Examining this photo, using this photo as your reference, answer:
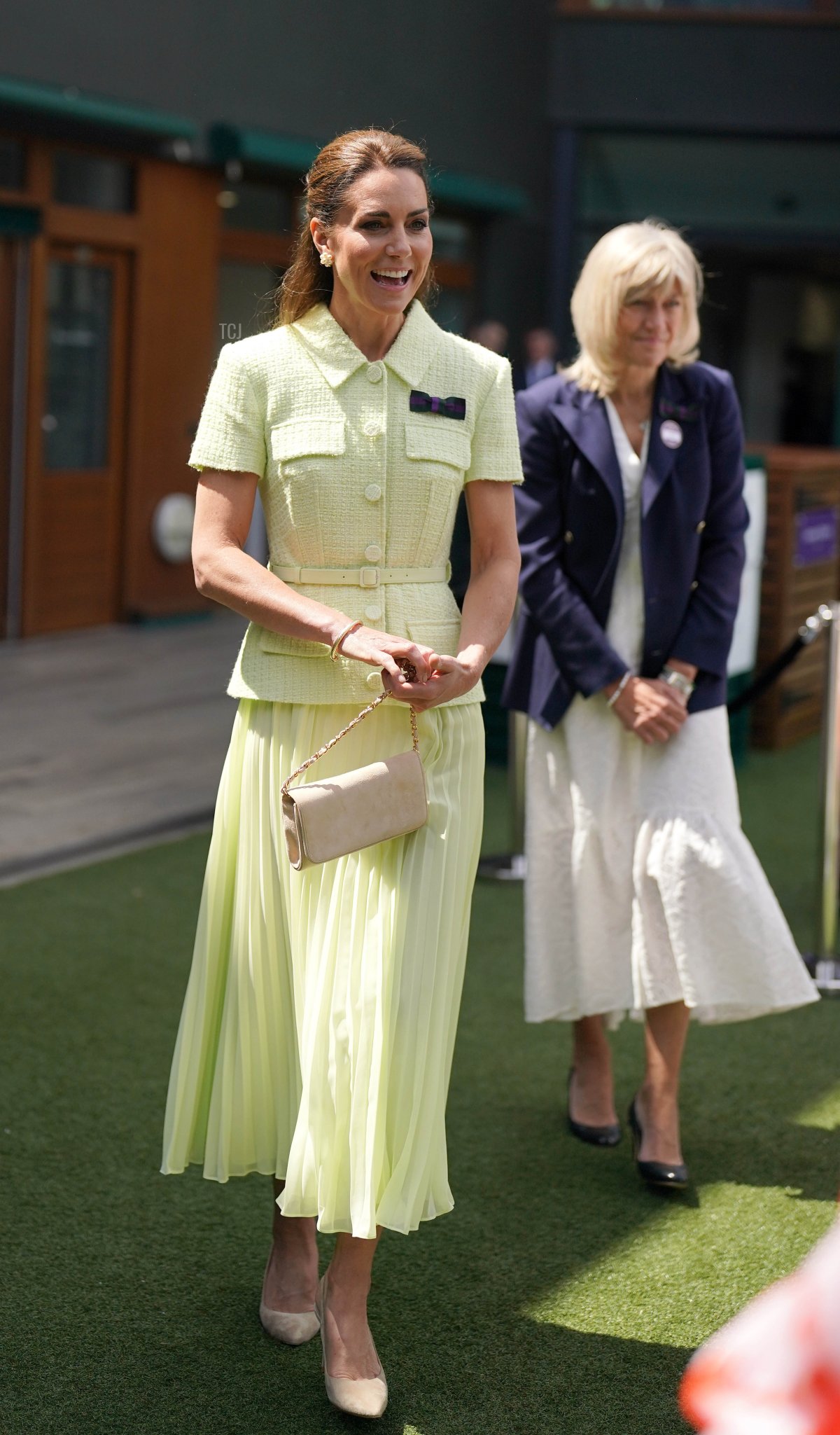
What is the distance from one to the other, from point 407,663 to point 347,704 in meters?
0.19

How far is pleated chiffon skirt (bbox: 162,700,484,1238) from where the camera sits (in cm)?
260

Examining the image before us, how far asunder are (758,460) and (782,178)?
28.4 ft

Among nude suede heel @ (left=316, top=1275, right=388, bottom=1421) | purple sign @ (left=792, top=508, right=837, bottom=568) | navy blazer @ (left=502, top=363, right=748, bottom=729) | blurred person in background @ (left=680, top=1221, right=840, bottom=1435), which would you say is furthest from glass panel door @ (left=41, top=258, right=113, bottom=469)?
blurred person in background @ (left=680, top=1221, right=840, bottom=1435)

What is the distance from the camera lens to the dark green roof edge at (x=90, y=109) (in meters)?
9.94

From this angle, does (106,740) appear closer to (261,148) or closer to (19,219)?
(19,219)

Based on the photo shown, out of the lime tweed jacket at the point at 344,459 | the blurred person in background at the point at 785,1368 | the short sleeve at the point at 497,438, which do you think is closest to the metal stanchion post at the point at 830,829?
the short sleeve at the point at 497,438

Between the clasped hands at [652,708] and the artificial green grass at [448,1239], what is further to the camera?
the clasped hands at [652,708]

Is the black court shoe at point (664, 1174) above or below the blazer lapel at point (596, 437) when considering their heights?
below

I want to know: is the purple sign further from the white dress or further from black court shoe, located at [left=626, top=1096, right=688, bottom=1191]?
black court shoe, located at [left=626, top=1096, right=688, bottom=1191]

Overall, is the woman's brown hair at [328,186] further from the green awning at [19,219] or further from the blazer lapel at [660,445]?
the green awning at [19,219]

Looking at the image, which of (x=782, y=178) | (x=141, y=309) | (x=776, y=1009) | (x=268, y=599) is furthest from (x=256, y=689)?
(x=782, y=178)

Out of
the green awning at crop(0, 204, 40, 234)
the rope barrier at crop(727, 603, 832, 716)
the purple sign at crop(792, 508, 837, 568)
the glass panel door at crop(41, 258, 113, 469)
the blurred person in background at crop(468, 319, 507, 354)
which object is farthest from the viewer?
the blurred person in background at crop(468, 319, 507, 354)

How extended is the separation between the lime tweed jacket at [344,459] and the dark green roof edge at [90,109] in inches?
310

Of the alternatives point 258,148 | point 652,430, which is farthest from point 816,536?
point 652,430
